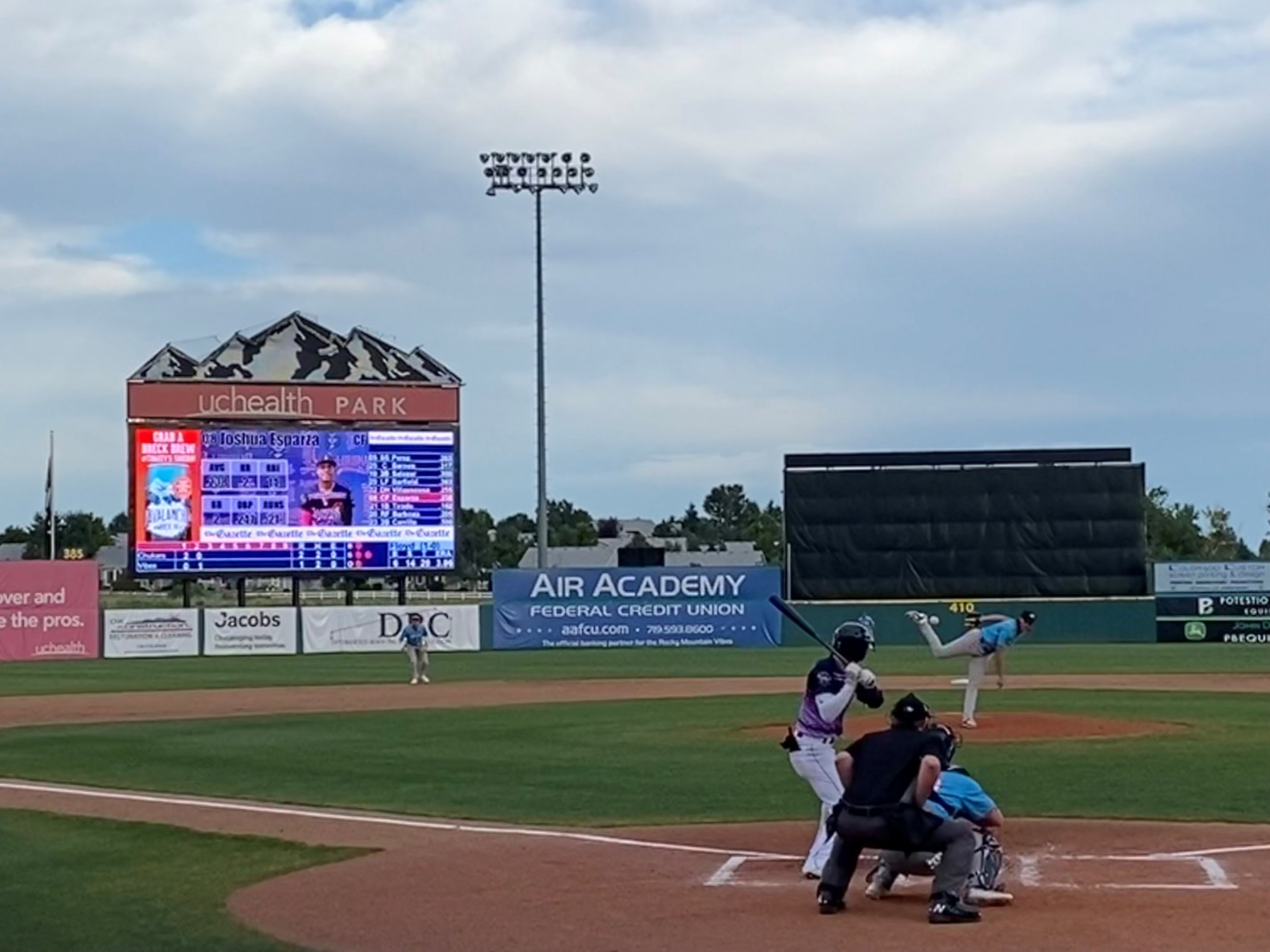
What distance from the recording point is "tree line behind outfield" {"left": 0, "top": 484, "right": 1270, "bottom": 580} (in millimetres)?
104938

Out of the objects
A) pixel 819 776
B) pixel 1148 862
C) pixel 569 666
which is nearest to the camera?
pixel 819 776

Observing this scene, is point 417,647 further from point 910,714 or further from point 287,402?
point 910,714

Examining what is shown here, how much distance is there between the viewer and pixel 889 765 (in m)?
10.1

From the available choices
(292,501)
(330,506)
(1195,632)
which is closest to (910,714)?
(330,506)

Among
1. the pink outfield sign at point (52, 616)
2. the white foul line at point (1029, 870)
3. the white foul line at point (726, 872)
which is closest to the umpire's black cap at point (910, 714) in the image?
the white foul line at point (1029, 870)

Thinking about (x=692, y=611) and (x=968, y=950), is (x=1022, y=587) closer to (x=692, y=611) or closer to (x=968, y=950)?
(x=692, y=611)

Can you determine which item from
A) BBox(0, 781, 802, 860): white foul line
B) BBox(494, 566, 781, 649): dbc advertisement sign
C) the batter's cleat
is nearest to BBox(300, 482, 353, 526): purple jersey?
BBox(494, 566, 781, 649): dbc advertisement sign

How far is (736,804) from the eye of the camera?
53.0ft

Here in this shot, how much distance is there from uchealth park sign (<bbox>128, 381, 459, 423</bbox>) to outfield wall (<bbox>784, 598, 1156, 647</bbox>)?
12.2 m

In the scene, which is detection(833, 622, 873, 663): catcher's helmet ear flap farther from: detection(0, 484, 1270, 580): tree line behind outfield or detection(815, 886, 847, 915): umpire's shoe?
detection(0, 484, 1270, 580): tree line behind outfield

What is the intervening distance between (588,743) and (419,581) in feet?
223

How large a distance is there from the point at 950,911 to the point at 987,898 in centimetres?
60

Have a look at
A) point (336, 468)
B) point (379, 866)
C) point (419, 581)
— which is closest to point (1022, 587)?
point (336, 468)

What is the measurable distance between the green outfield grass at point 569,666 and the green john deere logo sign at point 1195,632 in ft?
3.10
